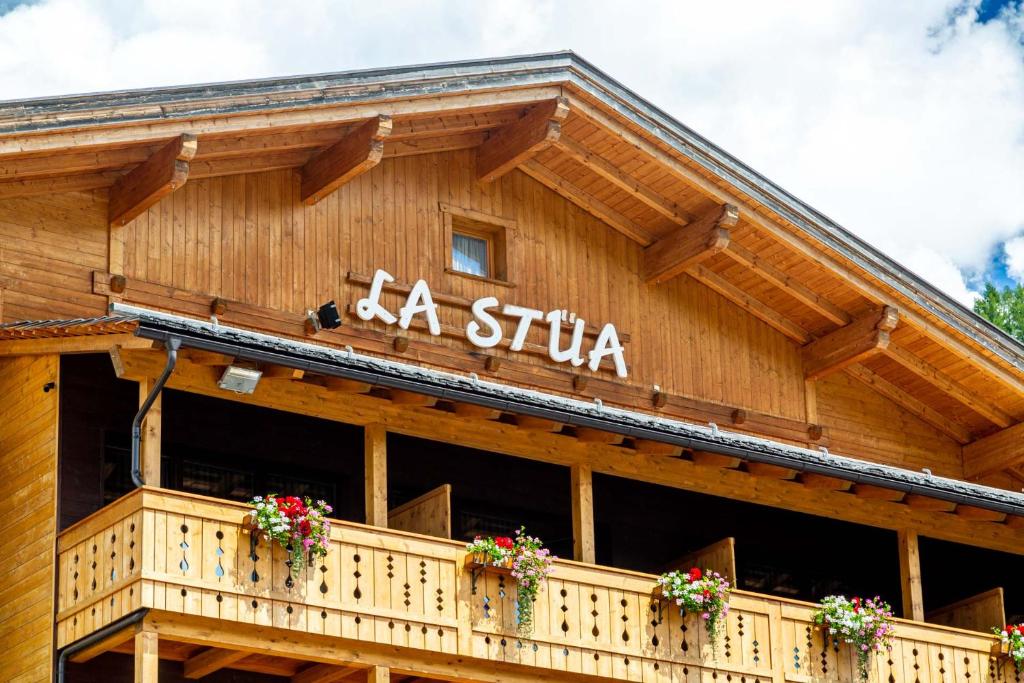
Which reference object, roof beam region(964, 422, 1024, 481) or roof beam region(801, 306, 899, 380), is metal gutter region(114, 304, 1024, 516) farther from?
roof beam region(964, 422, 1024, 481)

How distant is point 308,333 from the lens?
2075 cm

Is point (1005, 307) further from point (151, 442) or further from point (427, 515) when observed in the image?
point (151, 442)

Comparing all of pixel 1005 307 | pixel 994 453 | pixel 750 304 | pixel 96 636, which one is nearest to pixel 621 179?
pixel 750 304

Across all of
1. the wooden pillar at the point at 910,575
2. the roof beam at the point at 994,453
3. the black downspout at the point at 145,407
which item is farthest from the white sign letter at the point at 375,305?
the roof beam at the point at 994,453

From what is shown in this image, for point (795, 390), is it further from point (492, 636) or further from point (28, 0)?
point (28, 0)

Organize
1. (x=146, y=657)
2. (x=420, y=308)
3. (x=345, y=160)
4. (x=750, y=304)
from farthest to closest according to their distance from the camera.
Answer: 1. (x=750, y=304)
2. (x=420, y=308)
3. (x=345, y=160)
4. (x=146, y=657)

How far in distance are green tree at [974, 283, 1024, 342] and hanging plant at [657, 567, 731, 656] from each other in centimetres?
2950

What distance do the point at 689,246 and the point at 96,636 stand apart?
9.86 m

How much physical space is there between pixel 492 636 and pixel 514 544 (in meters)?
1.00

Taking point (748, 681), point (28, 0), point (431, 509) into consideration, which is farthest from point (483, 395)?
point (28, 0)

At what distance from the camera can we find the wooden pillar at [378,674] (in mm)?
17984

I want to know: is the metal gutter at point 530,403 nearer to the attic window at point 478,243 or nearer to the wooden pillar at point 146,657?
the attic window at point 478,243

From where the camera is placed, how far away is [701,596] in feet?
64.9

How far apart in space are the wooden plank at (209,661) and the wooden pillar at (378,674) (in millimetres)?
1209
